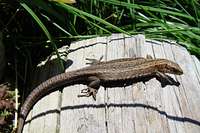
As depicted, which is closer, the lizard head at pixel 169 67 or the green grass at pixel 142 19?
the lizard head at pixel 169 67

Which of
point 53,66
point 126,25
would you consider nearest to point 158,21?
point 126,25

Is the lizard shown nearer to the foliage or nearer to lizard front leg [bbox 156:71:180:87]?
lizard front leg [bbox 156:71:180:87]

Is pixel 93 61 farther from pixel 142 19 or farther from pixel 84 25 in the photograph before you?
pixel 142 19

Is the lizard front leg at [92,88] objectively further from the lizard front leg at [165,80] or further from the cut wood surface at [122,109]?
the lizard front leg at [165,80]

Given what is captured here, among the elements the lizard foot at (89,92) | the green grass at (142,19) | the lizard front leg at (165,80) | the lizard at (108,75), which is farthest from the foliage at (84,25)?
the lizard foot at (89,92)

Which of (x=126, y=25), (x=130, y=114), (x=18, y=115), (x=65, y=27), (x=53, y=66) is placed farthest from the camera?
(x=126, y=25)

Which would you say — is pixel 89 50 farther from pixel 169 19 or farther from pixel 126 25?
pixel 169 19
